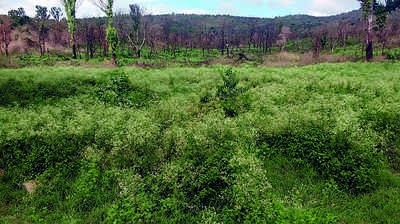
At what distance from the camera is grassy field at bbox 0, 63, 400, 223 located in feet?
16.7

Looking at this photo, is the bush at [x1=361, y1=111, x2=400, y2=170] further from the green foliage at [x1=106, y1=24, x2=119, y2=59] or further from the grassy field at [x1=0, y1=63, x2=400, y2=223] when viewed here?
the green foliage at [x1=106, y1=24, x2=119, y2=59]

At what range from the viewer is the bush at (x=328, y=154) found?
18.8 ft

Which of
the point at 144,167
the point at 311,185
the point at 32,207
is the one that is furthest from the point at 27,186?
the point at 311,185

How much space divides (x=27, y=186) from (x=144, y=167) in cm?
308

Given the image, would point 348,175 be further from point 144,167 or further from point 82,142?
point 82,142

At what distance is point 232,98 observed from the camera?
9.67 meters

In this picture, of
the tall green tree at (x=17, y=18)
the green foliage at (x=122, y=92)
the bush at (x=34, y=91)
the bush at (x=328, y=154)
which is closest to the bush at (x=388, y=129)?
A: the bush at (x=328, y=154)

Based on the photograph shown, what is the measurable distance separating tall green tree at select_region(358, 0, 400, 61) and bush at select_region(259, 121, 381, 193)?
1648 centimetres

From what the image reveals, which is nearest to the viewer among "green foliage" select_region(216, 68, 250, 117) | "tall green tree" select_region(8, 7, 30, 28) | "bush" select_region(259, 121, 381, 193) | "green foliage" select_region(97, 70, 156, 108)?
"bush" select_region(259, 121, 381, 193)

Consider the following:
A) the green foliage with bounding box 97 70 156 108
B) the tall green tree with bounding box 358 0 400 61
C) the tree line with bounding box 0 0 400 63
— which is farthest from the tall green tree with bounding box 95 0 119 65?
the tall green tree with bounding box 358 0 400 61

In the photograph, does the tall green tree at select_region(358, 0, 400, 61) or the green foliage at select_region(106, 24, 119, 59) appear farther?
the green foliage at select_region(106, 24, 119, 59)

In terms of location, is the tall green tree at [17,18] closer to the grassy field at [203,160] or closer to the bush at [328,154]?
the grassy field at [203,160]

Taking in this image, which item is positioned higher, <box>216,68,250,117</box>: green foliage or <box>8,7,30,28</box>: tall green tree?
Answer: <box>8,7,30,28</box>: tall green tree

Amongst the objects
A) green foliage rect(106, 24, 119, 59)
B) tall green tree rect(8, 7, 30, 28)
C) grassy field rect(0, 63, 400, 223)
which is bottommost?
grassy field rect(0, 63, 400, 223)
